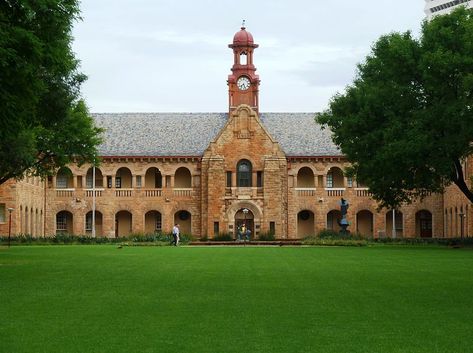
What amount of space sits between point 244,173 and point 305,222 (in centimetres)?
665

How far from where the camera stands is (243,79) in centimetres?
8938

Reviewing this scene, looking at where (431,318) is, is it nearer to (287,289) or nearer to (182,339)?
(182,339)

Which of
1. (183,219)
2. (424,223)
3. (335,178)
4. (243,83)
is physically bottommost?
(424,223)

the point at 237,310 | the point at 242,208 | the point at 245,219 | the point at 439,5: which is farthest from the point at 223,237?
the point at 439,5

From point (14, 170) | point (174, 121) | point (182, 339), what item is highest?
point (174, 121)

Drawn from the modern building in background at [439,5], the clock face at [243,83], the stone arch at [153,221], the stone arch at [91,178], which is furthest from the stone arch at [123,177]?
the modern building in background at [439,5]

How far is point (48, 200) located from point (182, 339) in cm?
7334

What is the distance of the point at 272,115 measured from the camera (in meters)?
90.8

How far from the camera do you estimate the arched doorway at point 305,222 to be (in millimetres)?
86875

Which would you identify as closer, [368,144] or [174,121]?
[368,144]

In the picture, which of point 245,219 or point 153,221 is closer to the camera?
point 245,219

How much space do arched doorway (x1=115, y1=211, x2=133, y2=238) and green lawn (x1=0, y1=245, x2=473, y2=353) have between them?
57565 mm

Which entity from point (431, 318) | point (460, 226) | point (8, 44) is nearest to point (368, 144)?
point (460, 226)

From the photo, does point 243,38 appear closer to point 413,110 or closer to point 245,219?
point 245,219
